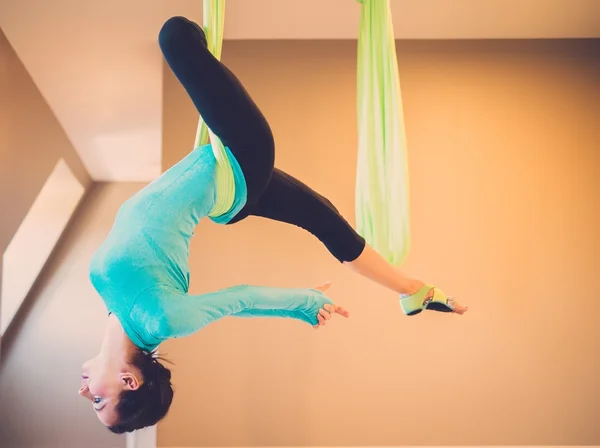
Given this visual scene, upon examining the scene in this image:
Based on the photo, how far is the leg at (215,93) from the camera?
4.82 feet

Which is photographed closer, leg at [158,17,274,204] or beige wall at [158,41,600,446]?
leg at [158,17,274,204]

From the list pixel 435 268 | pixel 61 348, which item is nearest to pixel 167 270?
pixel 435 268

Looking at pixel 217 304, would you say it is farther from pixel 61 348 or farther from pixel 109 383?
pixel 61 348

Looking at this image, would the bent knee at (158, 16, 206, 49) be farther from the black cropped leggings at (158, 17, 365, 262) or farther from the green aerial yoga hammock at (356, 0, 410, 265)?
the green aerial yoga hammock at (356, 0, 410, 265)

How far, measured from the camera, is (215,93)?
4.89 ft

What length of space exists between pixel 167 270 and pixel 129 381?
0.32 meters

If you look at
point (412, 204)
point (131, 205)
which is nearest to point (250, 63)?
point (412, 204)

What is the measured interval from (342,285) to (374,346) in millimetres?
343

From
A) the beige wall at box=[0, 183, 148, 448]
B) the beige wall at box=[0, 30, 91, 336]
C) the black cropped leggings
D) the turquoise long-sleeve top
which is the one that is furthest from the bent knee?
the beige wall at box=[0, 183, 148, 448]

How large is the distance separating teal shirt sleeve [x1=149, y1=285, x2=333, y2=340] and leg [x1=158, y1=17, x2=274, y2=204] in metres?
0.33

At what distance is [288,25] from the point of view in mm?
3418

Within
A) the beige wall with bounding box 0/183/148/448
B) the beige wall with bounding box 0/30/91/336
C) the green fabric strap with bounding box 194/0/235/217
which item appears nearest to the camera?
the green fabric strap with bounding box 194/0/235/217

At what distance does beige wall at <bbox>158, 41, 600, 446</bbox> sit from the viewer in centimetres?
319

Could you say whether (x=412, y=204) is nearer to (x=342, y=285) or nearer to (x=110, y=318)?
(x=342, y=285)
